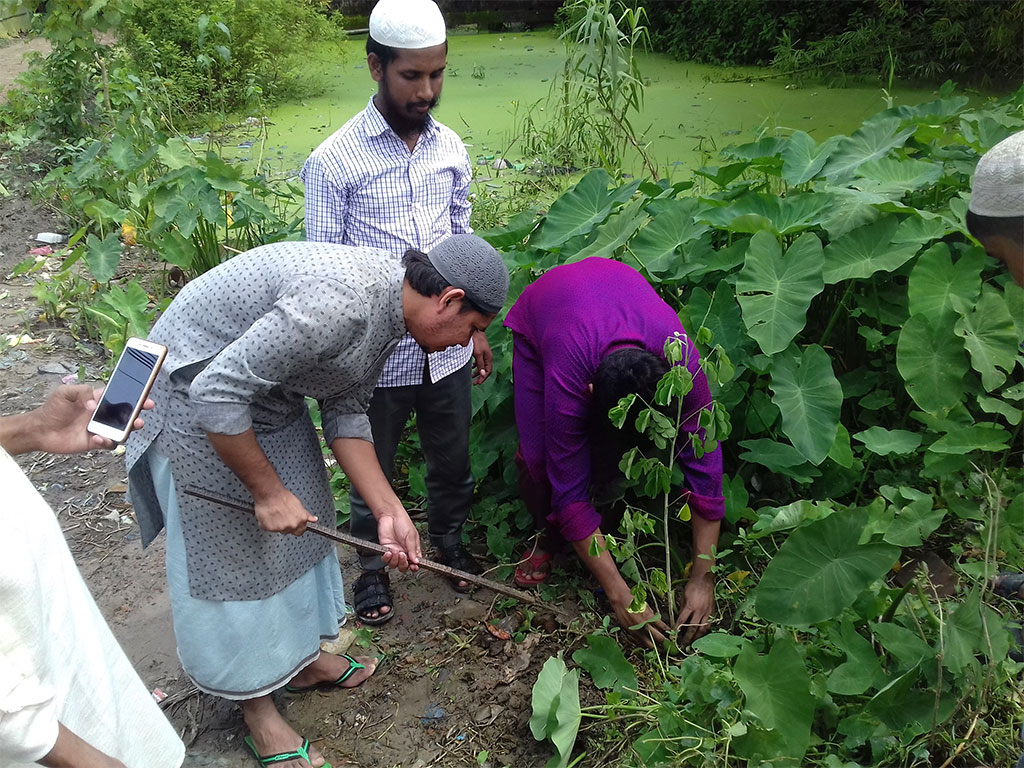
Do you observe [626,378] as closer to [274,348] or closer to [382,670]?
[274,348]

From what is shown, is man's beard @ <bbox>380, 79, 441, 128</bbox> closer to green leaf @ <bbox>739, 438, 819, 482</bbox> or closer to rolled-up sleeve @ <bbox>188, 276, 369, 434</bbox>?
rolled-up sleeve @ <bbox>188, 276, 369, 434</bbox>

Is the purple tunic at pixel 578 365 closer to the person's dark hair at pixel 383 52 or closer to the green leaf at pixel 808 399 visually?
the green leaf at pixel 808 399

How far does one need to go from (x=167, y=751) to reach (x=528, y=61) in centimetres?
792

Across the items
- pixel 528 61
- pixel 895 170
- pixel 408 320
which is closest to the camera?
pixel 408 320

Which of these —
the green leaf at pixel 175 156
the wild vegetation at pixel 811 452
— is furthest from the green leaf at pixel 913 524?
the green leaf at pixel 175 156

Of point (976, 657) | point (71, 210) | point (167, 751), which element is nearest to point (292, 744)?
point (167, 751)

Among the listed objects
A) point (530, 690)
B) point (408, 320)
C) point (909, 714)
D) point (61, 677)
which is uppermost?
point (408, 320)

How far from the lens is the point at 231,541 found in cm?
174

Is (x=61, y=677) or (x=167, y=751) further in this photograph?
(x=167, y=751)

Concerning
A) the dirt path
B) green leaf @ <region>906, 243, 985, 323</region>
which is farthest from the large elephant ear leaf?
the dirt path

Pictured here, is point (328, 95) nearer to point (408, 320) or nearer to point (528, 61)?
point (528, 61)

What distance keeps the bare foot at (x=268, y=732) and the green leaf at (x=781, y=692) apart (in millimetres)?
958

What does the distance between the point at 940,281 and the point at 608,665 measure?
125cm

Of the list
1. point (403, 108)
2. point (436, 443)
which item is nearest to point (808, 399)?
point (436, 443)
